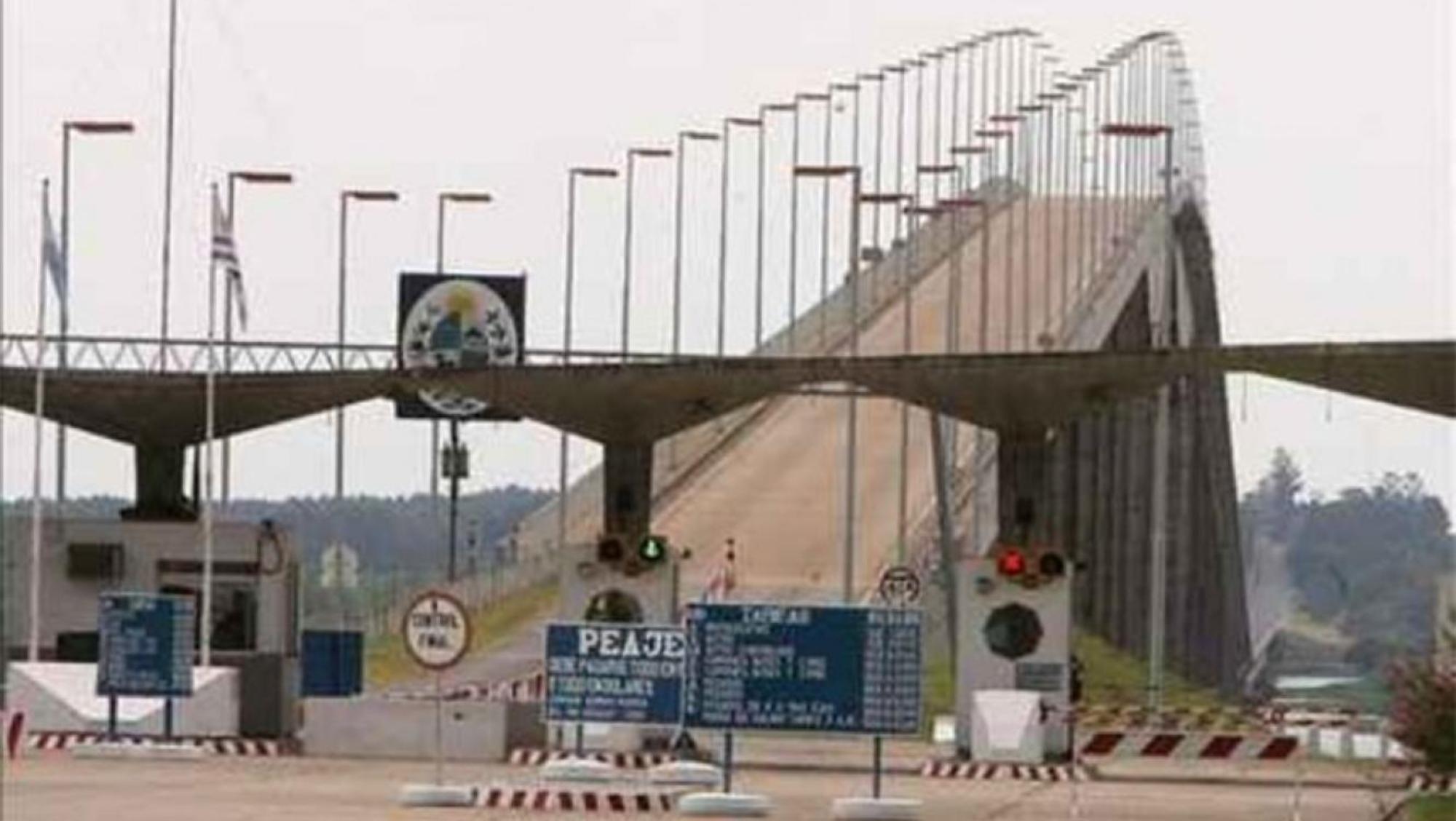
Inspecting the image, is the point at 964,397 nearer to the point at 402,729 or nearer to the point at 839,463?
the point at 402,729

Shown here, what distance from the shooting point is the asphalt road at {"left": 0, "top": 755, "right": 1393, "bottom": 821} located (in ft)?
110

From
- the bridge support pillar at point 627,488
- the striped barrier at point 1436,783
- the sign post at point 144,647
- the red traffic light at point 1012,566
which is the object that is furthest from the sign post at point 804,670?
the bridge support pillar at point 627,488

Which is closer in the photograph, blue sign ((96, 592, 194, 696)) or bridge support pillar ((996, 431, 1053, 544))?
blue sign ((96, 592, 194, 696))

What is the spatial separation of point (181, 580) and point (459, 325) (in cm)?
2284

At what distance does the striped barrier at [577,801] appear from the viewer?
35.2m

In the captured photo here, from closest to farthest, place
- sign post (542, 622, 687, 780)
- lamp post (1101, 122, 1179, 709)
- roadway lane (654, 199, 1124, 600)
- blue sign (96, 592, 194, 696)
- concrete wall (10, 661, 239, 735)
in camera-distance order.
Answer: sign post (542, 622, 687, 780) < blue sign (96, 592, 194, 696) < concrete wall (10, 661, 239, 735) < lamp post (1101, 122, 1179, 709) < roadway lane (654, 199, 1124, 600)

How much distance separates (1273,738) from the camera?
1676 inches

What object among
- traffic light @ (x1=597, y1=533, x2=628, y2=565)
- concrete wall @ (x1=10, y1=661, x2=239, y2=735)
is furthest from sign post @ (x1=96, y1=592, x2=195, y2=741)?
traffic light @ (x1=597, y1=533, x2=628, y2=565)

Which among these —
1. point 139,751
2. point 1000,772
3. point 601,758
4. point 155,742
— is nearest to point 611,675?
point 601,758

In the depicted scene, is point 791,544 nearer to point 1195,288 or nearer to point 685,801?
point 1195,288

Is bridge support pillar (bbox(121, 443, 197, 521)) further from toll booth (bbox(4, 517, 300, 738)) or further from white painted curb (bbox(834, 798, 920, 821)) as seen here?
white painted curb (bbox(834, 798, 920, 821))

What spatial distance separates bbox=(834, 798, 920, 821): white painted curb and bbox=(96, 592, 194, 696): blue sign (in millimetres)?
12634

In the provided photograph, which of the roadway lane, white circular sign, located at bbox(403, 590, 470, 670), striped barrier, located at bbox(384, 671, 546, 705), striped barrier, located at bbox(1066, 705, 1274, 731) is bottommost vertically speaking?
striped barrier, located at bbox(1066, 705, 1274, 731)

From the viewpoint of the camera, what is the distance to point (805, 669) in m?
34.2
